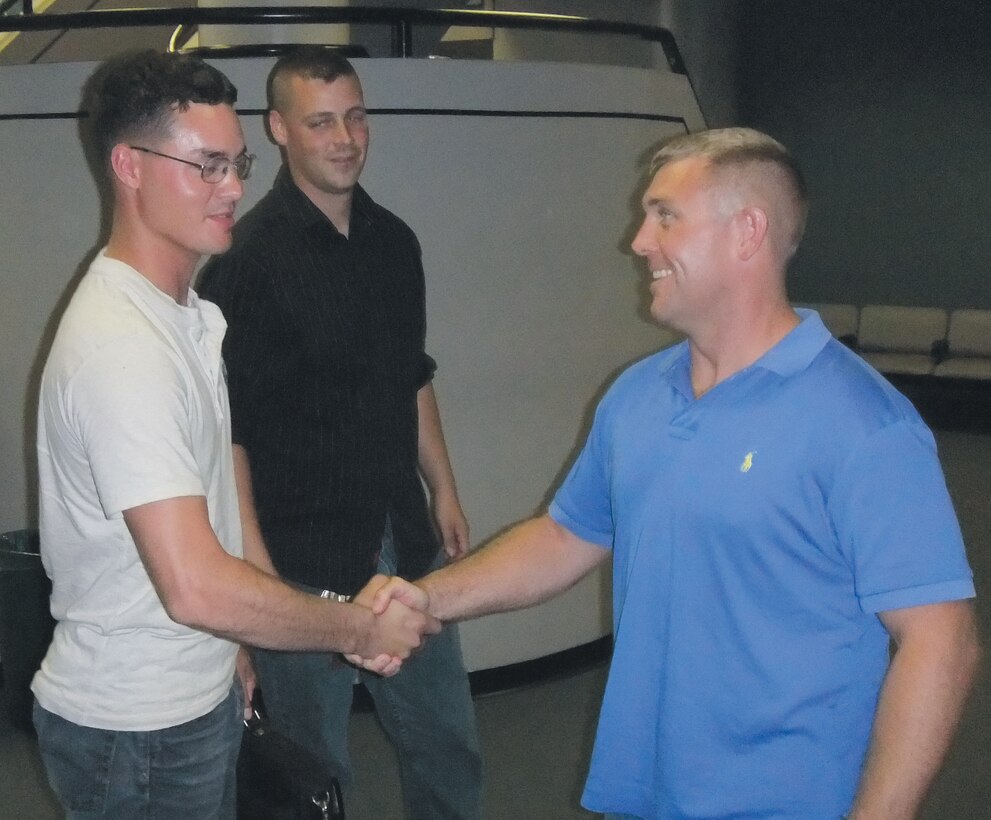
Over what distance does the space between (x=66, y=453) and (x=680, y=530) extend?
87 centimetres

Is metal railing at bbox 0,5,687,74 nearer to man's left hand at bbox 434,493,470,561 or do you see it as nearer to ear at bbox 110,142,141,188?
man's left hand at bbox 434,493,470,561

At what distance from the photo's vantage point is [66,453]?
152 centimetres

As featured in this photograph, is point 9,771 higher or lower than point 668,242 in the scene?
lower

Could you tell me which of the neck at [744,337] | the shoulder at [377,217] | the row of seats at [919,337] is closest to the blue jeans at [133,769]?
the neck at [744,337]

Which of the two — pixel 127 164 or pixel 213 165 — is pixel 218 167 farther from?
pixel 127 164

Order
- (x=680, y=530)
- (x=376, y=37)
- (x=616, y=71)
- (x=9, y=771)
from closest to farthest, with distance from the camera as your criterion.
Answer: (x=680, y=530)
(x=9, y=771)
(x=616, y=71)
(x=376, y=37)

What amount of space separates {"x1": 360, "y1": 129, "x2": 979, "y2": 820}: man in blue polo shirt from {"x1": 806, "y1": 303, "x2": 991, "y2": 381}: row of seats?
25.2 feet

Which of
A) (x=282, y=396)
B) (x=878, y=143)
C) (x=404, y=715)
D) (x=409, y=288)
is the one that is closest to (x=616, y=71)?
(x=409, y=288)

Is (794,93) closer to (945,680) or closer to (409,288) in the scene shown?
(409,288)

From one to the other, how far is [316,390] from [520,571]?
0.59 m

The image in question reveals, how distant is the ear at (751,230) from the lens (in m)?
1.51

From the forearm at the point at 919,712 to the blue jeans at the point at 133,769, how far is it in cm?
95

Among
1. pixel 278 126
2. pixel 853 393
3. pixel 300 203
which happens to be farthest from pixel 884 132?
pixel 853 393

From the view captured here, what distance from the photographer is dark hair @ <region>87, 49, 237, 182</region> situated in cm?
162
